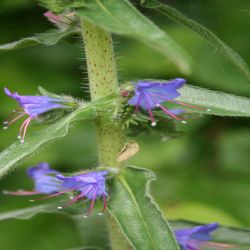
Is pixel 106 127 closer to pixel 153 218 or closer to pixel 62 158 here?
pixel 153 218

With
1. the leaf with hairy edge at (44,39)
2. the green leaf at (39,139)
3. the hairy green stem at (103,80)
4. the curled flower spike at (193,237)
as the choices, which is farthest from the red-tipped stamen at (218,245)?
the leaf with hairy edge at (44,39)

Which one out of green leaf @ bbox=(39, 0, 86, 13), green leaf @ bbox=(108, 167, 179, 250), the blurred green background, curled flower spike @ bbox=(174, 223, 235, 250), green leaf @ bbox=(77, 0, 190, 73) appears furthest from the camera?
the blurred green background

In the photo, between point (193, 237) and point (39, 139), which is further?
point (193, 237)

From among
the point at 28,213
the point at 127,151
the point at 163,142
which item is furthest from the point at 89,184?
the point at 163,142

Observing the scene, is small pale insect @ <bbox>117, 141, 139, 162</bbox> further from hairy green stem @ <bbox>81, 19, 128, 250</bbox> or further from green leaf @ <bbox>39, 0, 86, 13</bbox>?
green leaf @ <bbox>39, 0, 86, 13</bbox>

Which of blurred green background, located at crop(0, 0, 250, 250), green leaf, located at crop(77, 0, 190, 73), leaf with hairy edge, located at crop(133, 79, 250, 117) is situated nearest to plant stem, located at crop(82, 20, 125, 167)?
leaf with hairy edge, located at crop(133, 79, 250, 117)

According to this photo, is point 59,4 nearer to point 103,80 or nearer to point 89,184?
point 103,80

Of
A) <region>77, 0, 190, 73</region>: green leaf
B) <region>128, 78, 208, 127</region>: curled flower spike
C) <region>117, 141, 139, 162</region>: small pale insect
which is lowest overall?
<region>117, 141, 139, 162</region>: small pale insect
